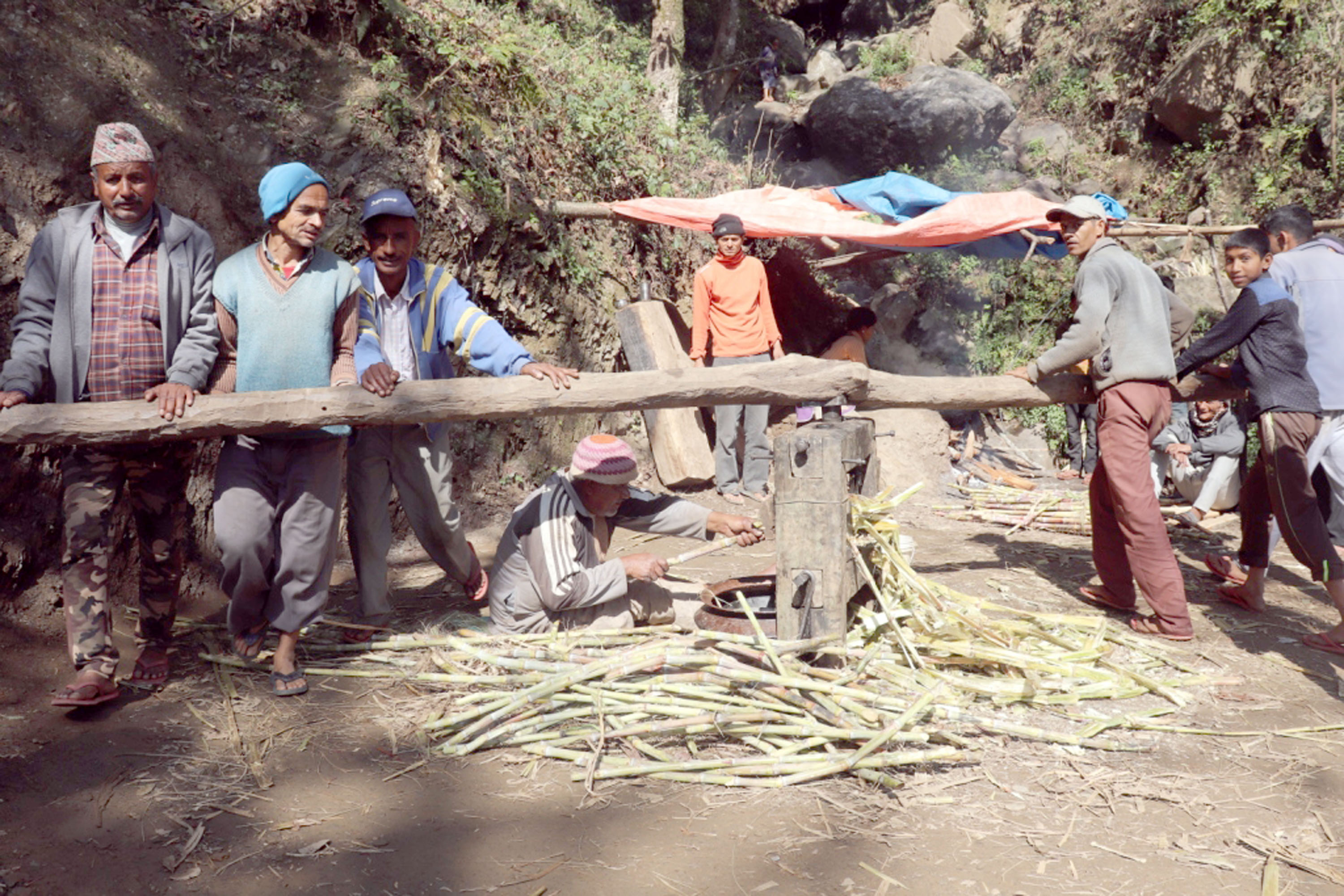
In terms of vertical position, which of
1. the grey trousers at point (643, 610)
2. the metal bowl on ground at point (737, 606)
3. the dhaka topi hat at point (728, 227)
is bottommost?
the grey trousers at point (643, 610)

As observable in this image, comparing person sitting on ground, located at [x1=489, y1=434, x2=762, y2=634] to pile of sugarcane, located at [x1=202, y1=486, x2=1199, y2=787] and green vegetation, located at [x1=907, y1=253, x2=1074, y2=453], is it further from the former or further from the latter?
green vegetation, located at [x1=907, y1=253, x2=1074, y2=453]

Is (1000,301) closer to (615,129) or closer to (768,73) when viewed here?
(615,129)

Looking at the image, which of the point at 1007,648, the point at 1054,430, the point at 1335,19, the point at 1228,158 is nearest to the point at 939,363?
the point at 1054,430

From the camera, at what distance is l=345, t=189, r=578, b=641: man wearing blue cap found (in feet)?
12.8

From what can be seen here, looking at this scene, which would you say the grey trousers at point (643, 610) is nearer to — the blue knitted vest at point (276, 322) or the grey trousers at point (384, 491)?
the grey trousers at point (384, 491)

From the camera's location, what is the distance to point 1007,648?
3.71 metres

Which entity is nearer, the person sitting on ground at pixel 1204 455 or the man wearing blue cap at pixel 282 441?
the man wearing blue cap at pixel 282 441

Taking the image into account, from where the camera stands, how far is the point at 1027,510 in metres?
7.20

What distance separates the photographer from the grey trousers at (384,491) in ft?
13.4

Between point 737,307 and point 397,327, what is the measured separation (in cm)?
378

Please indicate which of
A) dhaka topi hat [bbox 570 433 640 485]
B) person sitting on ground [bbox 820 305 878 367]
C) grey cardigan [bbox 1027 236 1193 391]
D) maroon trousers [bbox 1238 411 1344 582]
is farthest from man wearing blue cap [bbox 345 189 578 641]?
person sitting on ground [bbox 820 305 878 367]

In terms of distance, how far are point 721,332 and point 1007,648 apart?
420cm

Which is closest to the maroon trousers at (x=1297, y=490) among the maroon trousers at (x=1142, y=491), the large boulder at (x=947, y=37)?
the maroon trousers at (x=1142, y=491)

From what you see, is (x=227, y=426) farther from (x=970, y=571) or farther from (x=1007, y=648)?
(x=970, y=571)
